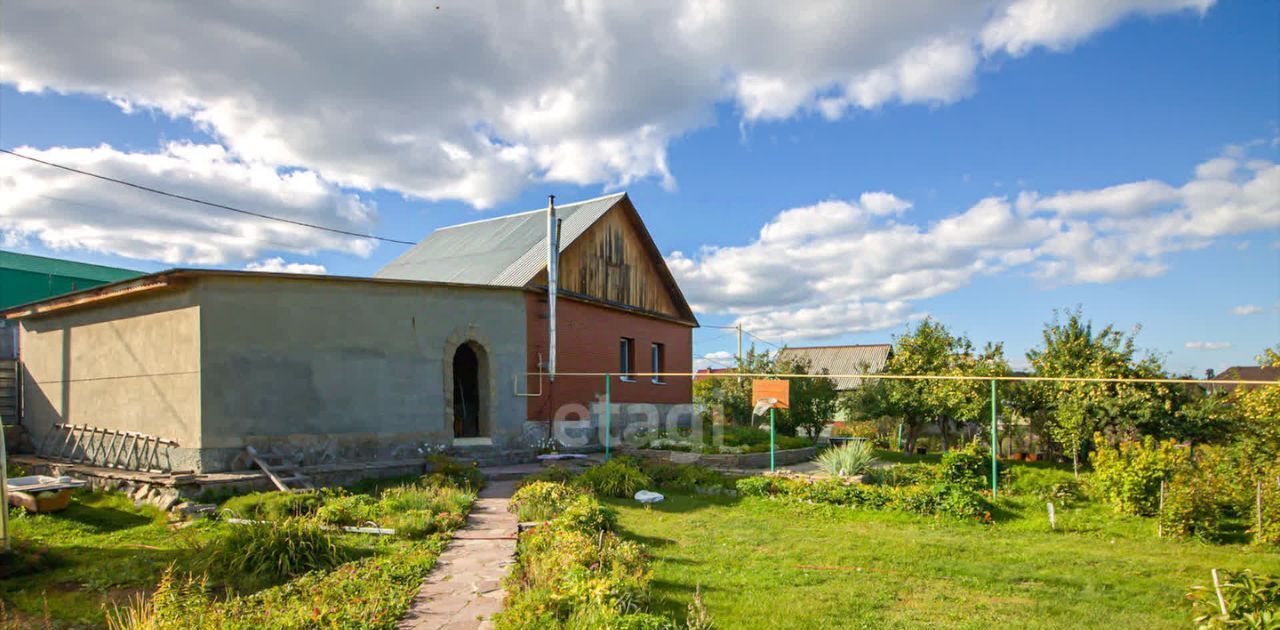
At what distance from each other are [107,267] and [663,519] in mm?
31777

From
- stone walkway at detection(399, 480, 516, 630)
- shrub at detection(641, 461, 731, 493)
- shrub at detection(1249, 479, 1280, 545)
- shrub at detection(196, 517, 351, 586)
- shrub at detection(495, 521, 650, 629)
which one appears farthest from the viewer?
shrub at detection(641, 461, 731, 493)

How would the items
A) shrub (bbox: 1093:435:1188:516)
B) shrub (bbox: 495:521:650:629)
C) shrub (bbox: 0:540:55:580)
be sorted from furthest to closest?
shrub (bbox: 1093:435:1188:516)
shrub (bbox: 0:540:55:580)
shrub (bbox: 495:521:650:629)

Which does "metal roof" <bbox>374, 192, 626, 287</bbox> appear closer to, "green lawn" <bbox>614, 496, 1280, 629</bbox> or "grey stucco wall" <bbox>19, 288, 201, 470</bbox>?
"grey stucco wall" <bbox>19, 288, 201, 470</bbox>

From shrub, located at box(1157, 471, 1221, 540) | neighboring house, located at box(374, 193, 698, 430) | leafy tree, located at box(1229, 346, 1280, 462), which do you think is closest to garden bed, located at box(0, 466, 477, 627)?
neighboring house, located at box(374, 193, 698, 430)

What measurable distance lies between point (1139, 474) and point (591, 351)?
12694mm

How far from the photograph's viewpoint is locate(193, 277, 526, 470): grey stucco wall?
12.5 meters

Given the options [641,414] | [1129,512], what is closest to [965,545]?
[1129,512]

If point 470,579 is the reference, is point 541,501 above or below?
above

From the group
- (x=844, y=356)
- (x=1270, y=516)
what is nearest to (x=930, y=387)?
(x=1270, y=516)

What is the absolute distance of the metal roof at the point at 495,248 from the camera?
18.9 m

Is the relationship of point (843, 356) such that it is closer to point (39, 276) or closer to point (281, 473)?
point (281, 473)

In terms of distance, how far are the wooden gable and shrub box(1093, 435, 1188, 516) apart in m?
12.3

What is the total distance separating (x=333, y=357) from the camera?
1372cm

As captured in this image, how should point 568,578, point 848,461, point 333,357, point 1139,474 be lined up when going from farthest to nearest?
→ 1. point 333,357
2. point 848,461
3. point 1139,474
4. point 568,578
